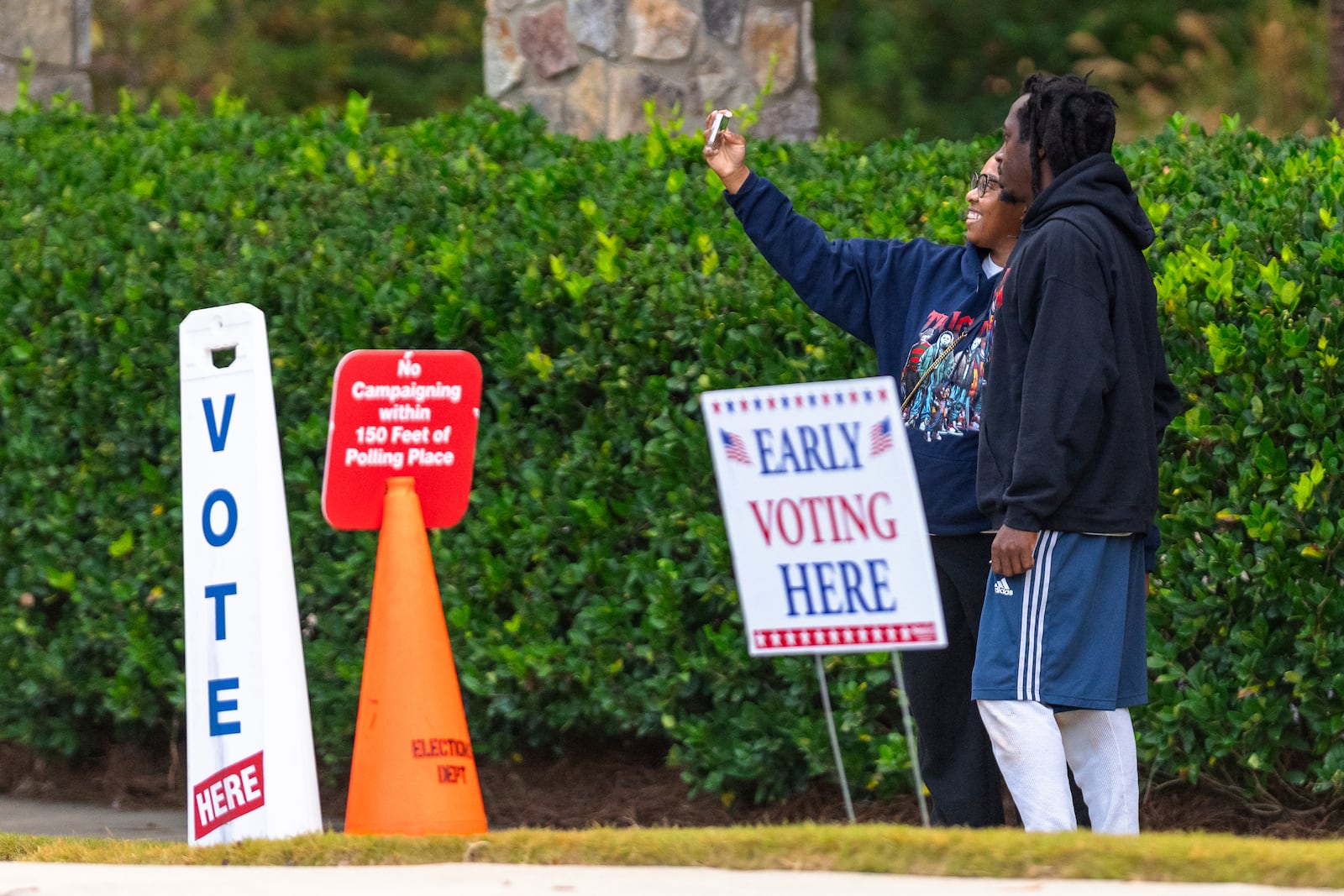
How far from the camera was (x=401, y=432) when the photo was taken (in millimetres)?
4953

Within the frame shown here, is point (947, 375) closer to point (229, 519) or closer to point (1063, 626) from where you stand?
point (1063, 626)

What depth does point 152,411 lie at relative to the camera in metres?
6.27

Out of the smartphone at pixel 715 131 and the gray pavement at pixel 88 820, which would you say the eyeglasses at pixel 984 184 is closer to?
the smartphone at pixel 715 131

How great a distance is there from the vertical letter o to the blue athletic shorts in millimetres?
2059

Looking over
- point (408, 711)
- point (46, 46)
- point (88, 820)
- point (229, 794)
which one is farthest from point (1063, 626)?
point (46, 46)

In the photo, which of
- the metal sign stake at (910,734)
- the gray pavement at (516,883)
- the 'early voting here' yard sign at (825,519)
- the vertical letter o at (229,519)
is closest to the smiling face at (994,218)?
the 'early voting here' yard sign at (825,519)

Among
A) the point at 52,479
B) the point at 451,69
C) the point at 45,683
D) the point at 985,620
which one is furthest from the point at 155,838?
the point at 451,69

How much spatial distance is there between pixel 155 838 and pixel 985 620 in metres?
3.09

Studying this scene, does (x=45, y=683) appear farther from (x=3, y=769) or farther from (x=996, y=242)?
(x=996, y=242)

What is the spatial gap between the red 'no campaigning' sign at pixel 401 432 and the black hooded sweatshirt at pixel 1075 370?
152 centimetres

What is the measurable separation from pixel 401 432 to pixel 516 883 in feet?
4.89

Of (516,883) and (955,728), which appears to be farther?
(955,728)

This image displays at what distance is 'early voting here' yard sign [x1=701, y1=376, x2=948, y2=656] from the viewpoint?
164 inches

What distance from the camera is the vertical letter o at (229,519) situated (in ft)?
16.3
